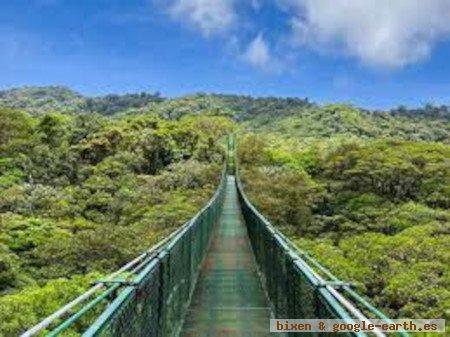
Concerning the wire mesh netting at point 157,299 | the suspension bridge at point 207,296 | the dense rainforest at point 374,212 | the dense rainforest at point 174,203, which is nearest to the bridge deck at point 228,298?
the suspension bridge at point 207,296

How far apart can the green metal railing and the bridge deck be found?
342 millimetres

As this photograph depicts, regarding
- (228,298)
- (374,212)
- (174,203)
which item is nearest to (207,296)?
(228,298)

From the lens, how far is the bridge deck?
9821mm

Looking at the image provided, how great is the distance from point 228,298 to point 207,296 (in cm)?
43

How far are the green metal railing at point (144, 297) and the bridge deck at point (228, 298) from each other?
34 centimetres

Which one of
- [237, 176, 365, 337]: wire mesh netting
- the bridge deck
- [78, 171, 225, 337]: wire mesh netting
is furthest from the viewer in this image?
the bridge deck

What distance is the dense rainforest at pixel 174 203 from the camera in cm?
2722

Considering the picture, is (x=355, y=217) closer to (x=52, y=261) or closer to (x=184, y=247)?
(x=52, y=261)

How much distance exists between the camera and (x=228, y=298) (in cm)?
1216

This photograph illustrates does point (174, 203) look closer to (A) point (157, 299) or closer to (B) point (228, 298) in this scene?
(B) point (228, 298)

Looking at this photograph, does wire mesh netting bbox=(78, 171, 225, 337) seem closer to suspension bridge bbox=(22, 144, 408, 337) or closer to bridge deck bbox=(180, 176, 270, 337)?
suspension bridge bbox=(22, 144, 408, 337)

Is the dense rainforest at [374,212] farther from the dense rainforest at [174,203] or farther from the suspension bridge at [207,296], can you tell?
the suspension bridge at [207,296]

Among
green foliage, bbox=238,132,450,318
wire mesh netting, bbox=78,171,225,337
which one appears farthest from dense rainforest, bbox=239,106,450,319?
wire mesh netting, bbox=78,171,225,337

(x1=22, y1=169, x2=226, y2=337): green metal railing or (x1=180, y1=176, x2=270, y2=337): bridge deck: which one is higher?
(x1=22, y1=169, x2=226, y2=337): green metal railing
